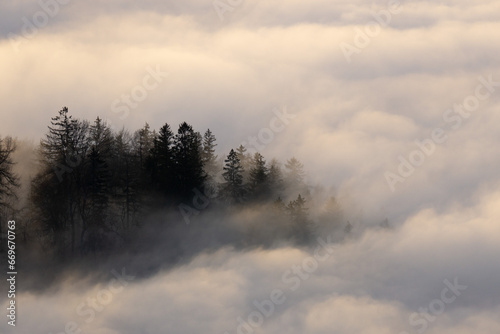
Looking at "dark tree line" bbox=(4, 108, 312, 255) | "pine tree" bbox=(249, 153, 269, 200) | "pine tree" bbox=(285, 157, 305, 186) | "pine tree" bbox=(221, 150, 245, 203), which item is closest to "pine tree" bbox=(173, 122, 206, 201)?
"dark tree line" bbox=(4, 108, 312, 255)

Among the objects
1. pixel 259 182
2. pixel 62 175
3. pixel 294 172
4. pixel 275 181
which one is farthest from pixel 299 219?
pixel 62 175

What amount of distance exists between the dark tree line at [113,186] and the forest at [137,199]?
0.33 feet

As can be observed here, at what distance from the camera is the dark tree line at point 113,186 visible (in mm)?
61000

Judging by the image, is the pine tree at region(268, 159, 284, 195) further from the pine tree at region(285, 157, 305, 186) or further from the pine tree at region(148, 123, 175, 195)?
the pine tree at region(148, 123, 175, 195)

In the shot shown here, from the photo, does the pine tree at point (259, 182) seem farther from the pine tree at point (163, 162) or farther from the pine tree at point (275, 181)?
the pine tree at point (163, 162)

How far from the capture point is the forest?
61.3 m

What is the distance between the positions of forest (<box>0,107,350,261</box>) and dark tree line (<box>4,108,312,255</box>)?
4.0 inches

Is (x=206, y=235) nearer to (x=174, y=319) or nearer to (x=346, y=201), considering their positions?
(x=174, y=319)

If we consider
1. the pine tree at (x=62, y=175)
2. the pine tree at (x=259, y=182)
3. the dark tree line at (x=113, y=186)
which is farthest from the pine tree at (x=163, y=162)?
the pine tree at (x=259, y=182)

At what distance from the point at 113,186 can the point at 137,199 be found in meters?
2.84

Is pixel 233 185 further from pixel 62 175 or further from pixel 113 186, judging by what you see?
pixel 62 175

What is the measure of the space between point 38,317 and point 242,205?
87.9ft

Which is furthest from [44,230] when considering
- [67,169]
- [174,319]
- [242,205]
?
[242,205]

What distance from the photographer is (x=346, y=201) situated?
392 feet
